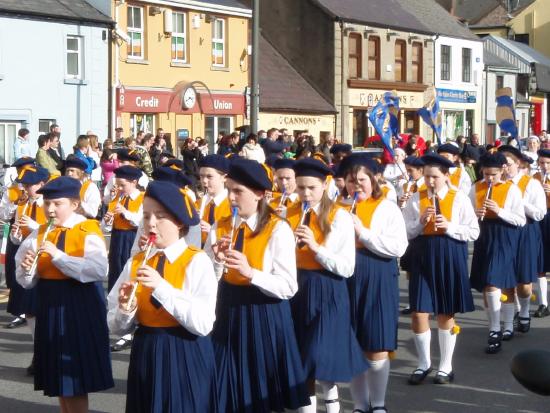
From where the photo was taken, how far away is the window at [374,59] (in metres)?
43.9

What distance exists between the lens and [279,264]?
6.06 meters

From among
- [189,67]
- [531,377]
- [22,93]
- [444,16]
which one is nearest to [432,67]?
[444,16]

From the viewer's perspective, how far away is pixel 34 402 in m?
8.32

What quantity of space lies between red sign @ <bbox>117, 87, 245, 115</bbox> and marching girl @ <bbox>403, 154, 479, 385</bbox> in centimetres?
2246

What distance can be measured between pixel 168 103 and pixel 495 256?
23.3 meters

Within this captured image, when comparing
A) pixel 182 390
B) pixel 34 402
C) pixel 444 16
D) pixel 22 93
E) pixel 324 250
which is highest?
pixel 444 16

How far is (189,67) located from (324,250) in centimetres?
2758

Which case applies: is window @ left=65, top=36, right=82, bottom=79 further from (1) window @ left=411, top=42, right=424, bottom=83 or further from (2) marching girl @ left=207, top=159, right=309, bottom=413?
(2) marching girl @ left=207, top=159, right=309, bottom=413

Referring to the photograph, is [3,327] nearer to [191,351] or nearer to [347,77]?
[191,351]

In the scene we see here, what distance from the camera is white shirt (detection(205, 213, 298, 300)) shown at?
19.6ft

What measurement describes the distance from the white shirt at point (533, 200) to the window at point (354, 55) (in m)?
31.8

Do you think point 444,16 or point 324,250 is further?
point 444,16

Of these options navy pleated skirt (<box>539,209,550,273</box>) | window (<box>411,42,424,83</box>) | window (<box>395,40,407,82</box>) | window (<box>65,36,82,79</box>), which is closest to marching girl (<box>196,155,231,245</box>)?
navy pleated skirt (<box>539,209,550,273</box>)

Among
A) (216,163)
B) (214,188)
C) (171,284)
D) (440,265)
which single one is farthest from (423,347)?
(171,284)
